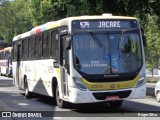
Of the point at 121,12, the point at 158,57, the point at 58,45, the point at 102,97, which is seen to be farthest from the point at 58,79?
the point at 158,57

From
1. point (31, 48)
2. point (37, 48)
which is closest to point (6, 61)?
point (31, 48)

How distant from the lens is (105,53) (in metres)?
13.9

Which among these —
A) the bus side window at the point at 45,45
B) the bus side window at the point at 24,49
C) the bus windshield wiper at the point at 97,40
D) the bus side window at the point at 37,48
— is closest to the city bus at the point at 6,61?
the bus side window at the point at 24,49

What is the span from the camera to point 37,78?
18750mm

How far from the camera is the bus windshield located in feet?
45.0

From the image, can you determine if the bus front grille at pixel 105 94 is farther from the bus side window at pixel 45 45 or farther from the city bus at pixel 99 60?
the bus side window at pixel 45 45

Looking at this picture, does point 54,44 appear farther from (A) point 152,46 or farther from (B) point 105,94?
(A) point 152,46

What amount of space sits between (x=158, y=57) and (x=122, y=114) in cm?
4389

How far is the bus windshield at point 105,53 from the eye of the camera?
45.0ft

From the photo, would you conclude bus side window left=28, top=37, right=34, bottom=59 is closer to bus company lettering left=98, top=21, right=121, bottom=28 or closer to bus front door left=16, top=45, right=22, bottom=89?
bus front door left=16, top=45, right=22, bottom=89

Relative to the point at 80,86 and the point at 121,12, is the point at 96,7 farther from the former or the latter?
the point at 80,86

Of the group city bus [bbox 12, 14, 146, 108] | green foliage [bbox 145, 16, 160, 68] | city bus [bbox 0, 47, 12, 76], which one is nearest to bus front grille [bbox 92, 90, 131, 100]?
city bus [bbox 12, 14, 146, 108]

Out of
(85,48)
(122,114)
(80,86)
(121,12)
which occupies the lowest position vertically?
(122,114)

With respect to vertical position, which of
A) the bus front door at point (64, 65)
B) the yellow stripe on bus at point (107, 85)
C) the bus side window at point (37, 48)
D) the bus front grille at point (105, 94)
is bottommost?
the bus front grille at point (105, 94)
